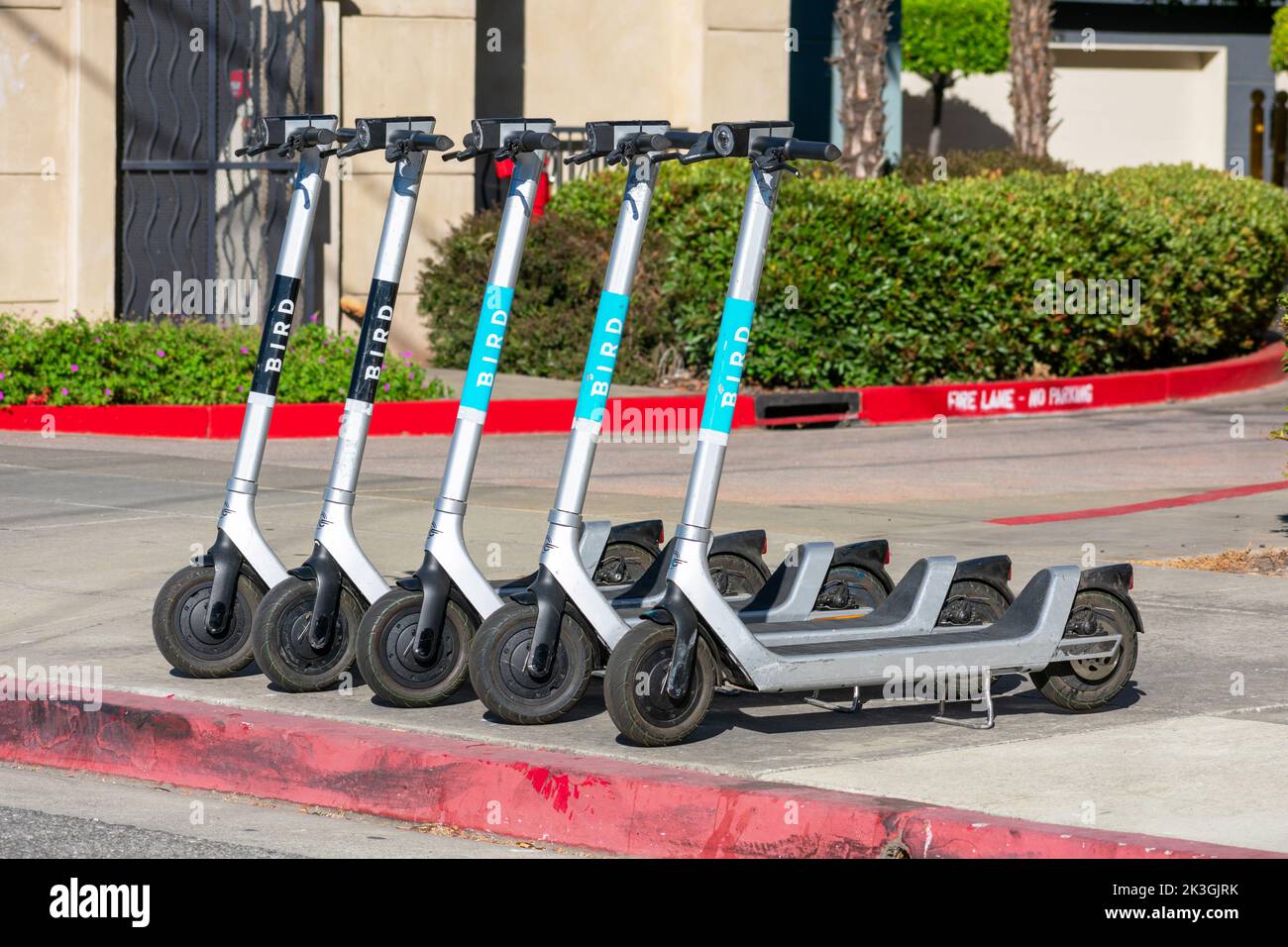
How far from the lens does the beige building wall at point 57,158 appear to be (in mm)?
16859

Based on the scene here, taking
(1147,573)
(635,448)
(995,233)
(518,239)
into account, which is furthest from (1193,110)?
(518,239)

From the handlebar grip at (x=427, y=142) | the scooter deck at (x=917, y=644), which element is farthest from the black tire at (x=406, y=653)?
the handlebar grip at (x=427, y=142)

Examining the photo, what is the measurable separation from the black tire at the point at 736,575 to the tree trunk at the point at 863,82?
45.8 feet

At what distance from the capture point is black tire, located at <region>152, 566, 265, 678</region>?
24.7ft

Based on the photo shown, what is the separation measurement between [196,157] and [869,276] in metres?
5.62

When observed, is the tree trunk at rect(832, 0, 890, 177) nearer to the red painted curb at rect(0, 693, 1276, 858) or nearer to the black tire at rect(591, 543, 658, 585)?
the black tire at rect(591, 543, 658, 585)

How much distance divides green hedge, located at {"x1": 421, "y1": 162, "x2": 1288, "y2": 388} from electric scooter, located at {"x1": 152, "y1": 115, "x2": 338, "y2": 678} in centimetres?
946

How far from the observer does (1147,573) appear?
10000 millimetres

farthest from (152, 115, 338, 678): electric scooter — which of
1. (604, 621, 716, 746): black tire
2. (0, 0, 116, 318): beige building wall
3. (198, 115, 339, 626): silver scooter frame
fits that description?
(0, 0, 116, 318): beige building wall

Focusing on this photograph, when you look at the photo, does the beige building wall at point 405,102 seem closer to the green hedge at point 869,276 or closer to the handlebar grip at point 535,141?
the green hedge at point 869,276

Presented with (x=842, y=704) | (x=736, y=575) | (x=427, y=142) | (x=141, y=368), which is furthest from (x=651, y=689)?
(x=141, y=368)

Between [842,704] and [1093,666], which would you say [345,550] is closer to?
[842,704]
